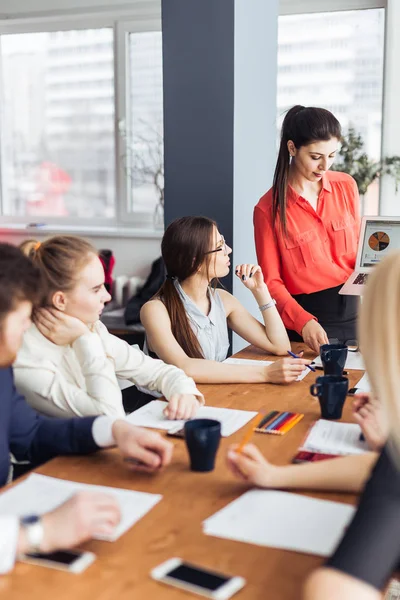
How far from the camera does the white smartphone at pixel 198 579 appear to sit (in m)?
0.95

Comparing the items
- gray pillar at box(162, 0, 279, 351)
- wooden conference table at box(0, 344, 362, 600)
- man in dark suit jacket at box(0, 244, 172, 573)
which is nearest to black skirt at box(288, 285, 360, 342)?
gray pillar at box(162, 0, 279, 351)

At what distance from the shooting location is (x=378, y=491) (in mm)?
924

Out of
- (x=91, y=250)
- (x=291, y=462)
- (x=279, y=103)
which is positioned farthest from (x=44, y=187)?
(x=291, y=462)

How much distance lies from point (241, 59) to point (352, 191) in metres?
0.84

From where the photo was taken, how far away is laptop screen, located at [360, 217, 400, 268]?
8.21 ft

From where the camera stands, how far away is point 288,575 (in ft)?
3.28

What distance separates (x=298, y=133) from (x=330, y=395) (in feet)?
3.92

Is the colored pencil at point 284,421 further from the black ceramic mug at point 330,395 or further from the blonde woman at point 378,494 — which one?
the blonde woman at point 378,494

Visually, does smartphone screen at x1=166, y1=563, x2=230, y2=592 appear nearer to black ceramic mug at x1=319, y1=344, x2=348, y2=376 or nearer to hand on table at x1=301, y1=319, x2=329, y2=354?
black ceramic mug at x1=319, y1=344, x2=348, y2=376

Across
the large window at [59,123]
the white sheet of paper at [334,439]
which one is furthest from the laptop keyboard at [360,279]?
the large window at [59,123]

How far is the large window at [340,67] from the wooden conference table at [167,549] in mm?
4178

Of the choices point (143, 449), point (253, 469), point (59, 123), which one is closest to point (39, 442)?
point (143, 449)

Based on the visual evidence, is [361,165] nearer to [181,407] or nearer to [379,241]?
[379,241]

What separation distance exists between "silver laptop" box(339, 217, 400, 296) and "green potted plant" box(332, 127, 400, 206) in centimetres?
250
